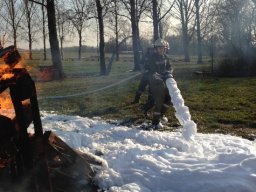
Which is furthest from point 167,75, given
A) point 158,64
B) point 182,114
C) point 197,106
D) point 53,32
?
point 53,32

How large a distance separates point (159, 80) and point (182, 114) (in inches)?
63.1

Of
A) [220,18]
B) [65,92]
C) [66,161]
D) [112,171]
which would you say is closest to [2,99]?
[66,161]

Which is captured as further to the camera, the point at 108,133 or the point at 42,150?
the point at 108,133

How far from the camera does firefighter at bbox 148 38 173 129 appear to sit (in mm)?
9913

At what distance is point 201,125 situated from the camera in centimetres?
1015

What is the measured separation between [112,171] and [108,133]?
9.03ft

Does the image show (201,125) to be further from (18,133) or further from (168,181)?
(18,133)

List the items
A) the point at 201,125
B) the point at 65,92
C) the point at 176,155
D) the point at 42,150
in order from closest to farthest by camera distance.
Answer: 1. the point at 42,150
2. the point at 176,155
3. the point at 201,125
4. the point at 65,92

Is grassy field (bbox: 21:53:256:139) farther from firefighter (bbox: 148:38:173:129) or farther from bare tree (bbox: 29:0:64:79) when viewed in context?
bare tree (bbox: 29:0:64:79)

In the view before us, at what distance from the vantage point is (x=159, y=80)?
9914 mm

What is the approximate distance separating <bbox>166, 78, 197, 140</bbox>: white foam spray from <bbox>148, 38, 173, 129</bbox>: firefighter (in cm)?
30

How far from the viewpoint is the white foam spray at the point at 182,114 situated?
7.91 meters

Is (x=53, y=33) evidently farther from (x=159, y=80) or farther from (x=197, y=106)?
(x=159, y=80)

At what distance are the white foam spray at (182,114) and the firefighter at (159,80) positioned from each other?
0.30 meters
